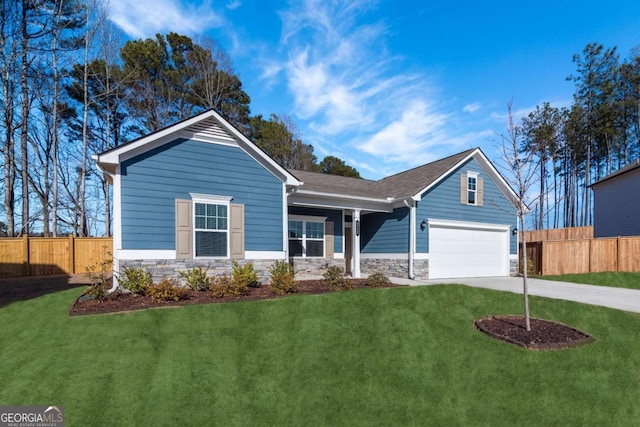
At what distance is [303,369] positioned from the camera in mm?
4930

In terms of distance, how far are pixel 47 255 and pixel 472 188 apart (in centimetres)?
1877

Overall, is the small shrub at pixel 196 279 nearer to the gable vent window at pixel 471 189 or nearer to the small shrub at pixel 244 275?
the small shrub at pixel 244 275

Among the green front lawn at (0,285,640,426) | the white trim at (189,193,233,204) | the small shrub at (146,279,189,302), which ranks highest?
the white trim at (189,193,233,204)

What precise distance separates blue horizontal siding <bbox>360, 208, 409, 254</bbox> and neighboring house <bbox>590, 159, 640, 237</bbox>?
15022mm

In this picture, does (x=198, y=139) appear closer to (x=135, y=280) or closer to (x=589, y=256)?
(x=135, y=280)

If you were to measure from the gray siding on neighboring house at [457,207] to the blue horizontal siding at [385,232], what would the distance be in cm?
59

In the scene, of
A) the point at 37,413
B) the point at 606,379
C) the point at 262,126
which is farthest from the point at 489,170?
the point at 262,126

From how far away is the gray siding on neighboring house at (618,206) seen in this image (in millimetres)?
18203

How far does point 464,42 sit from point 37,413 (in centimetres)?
1654

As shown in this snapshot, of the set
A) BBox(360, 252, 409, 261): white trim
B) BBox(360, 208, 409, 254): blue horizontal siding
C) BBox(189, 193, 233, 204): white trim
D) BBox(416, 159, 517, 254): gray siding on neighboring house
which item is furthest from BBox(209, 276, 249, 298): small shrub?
BBox(416, 159, 517, 254): gray siding on neighboring house

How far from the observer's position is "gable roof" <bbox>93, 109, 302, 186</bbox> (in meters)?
7.96

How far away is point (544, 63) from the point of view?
12.2 m

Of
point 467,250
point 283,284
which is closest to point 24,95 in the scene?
point 283,284

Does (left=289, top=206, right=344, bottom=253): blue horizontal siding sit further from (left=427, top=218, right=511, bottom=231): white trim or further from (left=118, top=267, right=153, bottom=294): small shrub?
(left=118, top=267, right=153, bottom=294): small shrub
